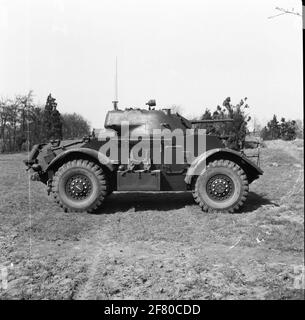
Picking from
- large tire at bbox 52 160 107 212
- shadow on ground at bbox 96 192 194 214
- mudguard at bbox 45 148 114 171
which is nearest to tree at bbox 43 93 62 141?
shadow on ground at bbox 96 192 194 214

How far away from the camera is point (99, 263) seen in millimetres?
5172

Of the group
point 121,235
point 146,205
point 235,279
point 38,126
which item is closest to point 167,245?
point 121,235

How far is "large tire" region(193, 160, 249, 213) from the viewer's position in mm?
7887

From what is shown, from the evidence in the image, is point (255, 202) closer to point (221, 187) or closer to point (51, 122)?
point (221, 187)

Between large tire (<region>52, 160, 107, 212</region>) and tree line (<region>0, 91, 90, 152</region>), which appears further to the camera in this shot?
tree line (<region>0, 91, 90, 152</region>)

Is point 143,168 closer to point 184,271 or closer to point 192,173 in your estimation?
point 192,173

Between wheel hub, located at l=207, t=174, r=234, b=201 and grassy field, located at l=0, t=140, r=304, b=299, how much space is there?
1.56ft

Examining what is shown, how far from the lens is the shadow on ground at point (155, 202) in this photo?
8625 mm

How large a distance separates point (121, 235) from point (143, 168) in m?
2.01

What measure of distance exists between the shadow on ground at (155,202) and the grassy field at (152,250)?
0.07ft

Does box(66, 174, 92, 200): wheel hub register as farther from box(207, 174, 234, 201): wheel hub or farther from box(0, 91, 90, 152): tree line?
box(0, 91, 90, 152): tree line

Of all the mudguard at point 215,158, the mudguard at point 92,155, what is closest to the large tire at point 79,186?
the mudguard at point 92,155

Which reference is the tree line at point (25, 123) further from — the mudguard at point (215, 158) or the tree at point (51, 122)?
the mudguard at point (215, 158)

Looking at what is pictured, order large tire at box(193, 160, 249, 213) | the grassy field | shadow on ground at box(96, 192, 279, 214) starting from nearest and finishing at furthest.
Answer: the grassy field, large tire at box(193, 160, 249, 213), shadow on ground at box(96, 192, 279, 214)
